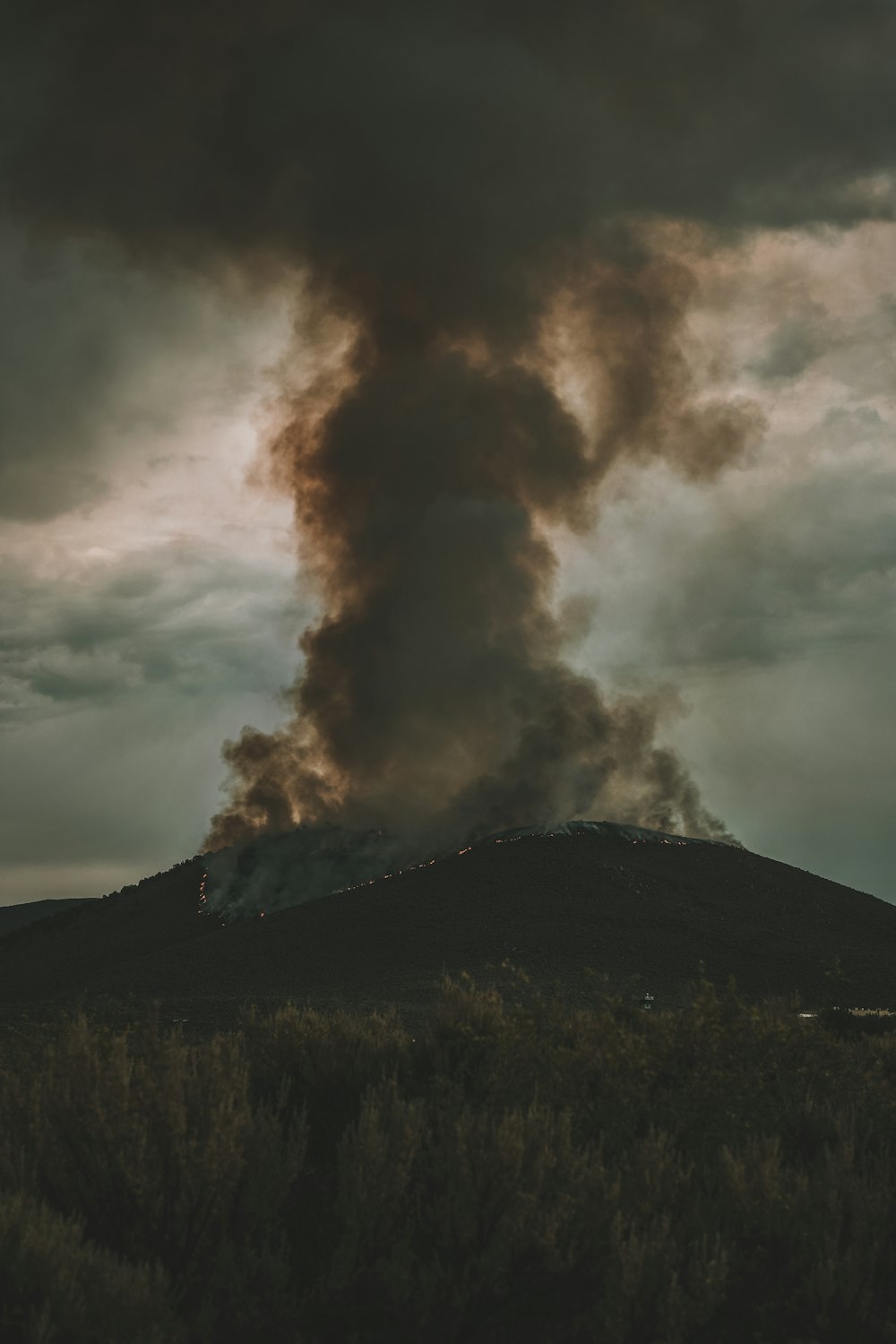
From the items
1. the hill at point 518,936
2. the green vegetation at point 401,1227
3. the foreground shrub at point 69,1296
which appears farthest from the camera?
the hill at point 518,936

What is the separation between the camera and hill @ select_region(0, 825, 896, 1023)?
42.9 metres

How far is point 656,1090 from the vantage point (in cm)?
1391

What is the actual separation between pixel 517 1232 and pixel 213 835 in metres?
76.3

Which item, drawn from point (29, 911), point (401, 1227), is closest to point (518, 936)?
point (401, 1227)

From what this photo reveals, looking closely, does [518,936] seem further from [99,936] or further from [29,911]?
[29,911]

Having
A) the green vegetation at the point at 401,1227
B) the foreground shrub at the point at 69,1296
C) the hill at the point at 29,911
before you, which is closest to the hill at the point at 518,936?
the green vegetation at the point at 401,1227

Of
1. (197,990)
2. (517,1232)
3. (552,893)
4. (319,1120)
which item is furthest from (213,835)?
(517,1232)

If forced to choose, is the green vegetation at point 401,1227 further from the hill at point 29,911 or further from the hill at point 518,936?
the hill at point 29,911

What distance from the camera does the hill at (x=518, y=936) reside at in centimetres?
4288

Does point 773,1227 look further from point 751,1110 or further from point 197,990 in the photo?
point 197,990

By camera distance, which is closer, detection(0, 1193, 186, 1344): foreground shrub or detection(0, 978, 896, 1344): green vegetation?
detection(0, 1193, 186, 1344): foreground shrub

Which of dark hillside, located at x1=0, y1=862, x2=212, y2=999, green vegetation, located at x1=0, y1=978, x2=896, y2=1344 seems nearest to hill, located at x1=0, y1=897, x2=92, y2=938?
dark hillside, located at x1=0, y1=862, x2=212, y2=999

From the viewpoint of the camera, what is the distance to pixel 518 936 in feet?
160

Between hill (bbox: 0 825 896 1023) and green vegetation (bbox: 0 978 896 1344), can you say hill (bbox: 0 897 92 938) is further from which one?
green vegetation (bbox: 0 978 896 1344)
